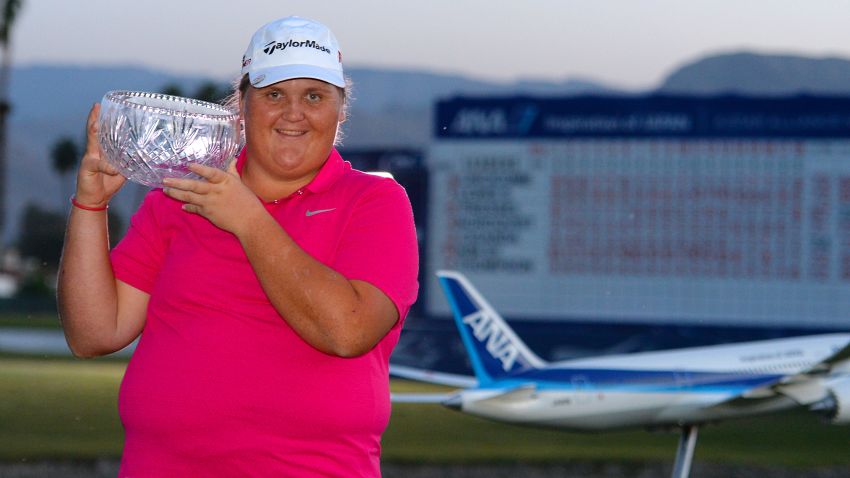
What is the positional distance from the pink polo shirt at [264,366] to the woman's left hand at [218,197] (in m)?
0.23

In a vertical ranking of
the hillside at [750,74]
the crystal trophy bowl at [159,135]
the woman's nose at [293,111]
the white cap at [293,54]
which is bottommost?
the crystal trophy bowl at [159,135]

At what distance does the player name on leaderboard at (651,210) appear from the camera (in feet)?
63.5

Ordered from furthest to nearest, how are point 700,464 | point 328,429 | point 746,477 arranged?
point 700,464, point 746,477, point 328,429

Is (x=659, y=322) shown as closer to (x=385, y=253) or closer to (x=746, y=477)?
(x=746, y=477)

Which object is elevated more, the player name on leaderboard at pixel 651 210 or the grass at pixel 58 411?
the player name on leaderboard at pixel 651 210

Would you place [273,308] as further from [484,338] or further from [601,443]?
[601,443]

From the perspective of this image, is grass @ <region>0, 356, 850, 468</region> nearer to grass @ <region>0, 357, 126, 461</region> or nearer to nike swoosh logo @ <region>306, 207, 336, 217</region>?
grass @ <region>0, 357, 126, 461</region>

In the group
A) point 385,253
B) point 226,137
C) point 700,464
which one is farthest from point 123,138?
point 700,464

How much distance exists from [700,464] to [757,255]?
8.12 metres

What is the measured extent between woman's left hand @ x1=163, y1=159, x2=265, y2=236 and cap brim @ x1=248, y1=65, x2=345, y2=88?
28 cm

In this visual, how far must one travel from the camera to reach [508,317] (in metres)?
19.9

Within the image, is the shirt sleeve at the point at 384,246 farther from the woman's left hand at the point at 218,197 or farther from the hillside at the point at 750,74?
the hillside at the point at 750,74

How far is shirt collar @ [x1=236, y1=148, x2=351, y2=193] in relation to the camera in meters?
2.45

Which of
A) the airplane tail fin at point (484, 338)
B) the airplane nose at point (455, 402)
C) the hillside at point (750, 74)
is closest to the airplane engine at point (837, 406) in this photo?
the airplane tail fin at point (484, 338)
